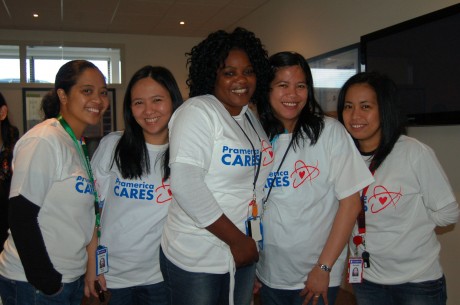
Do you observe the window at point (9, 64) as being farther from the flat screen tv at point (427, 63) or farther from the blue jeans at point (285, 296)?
the blue jeans at point (285, 296)

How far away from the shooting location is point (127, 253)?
172cm

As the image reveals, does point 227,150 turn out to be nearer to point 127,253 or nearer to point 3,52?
point 127,253

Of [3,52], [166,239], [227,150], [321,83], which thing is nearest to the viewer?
[227,150]

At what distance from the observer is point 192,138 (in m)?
1.30

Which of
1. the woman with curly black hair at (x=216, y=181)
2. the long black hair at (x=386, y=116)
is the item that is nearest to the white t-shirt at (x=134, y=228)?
the woman with curly black hair at (x=216, y=181)

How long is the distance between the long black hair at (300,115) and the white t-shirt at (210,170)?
30 cm

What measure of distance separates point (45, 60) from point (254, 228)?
6785 millimetres

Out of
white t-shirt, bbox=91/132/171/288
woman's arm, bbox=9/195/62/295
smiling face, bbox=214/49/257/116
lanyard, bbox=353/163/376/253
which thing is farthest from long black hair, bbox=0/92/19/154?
lanyard, bbox=353/163/376/253

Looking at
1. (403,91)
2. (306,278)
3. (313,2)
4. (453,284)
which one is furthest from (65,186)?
(313,2)

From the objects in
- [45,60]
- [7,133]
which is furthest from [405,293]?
[45,60]

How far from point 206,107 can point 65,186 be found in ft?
2.10

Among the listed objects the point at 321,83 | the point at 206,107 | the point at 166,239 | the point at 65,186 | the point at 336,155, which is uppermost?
the point at 321,83

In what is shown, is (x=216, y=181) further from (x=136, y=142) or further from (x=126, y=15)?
(x=126, y=15)

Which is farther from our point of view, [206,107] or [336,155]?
[336,155]
